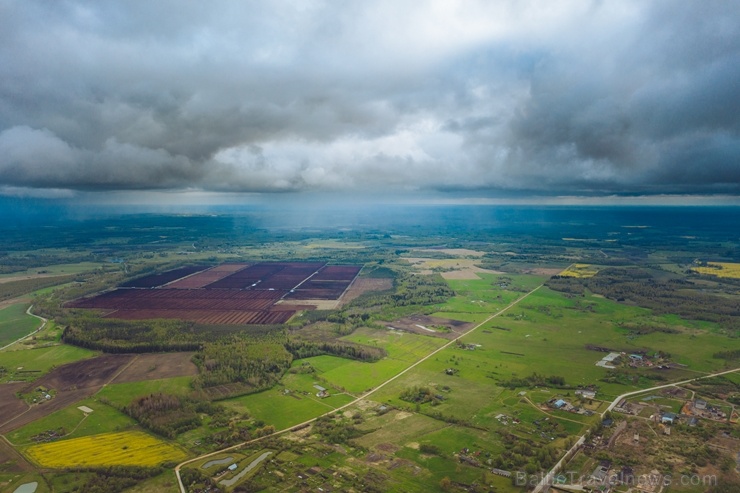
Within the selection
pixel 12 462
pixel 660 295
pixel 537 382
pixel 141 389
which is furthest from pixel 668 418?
pixel 660 295

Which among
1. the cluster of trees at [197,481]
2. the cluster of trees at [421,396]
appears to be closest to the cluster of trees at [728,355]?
the cluster of trees at [421,396]

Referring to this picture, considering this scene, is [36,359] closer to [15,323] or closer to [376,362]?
[15,323]

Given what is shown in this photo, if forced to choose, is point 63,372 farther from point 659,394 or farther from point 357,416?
point 659,394

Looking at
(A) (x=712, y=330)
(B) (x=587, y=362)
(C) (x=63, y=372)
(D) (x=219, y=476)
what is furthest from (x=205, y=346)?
(A) (x=712, y=330)

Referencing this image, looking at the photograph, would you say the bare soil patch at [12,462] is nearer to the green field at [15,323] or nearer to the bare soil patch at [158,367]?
the bare soil patch at [158,367]

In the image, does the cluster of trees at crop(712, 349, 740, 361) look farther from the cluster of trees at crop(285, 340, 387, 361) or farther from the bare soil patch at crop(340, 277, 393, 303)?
the bare soil patch at crop(340, 277, 393, 303)

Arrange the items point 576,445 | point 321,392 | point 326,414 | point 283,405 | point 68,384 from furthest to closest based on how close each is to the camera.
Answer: point 68,384 < point 321,392 < point 283,405 < point 326,414 < point 576,445
